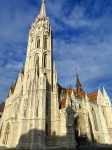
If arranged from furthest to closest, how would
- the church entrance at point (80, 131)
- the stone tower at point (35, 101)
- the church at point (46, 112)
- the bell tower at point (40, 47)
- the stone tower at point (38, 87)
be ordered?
the bell tower at point (40, 47) → the church entrance at point (80, 131) → the church at point (46, 112) → the stone tower at point (35, 101) → the stone tower at point (38, 87)

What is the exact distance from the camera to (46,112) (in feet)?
92.8

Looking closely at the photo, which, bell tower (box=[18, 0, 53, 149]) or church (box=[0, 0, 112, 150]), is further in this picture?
church (box=[0, 0, 112, 150])

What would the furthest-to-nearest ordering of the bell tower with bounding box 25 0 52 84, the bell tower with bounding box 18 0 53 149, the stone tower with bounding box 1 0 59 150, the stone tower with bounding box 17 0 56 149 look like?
1. the bell tower with bounding box 25 0 52 84
2. the bell tower with bounding box 18 0 53 149
3. the stone tower with bounding box 1 0 59 150
4. the stone tower with bounding box 17 0 56 149

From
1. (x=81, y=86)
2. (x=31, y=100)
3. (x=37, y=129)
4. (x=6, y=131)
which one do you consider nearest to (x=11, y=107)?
(x=6, y=131)

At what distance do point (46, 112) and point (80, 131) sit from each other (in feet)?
25.0

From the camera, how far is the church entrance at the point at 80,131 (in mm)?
28547

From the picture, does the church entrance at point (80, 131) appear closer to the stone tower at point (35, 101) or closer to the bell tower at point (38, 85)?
the stone tower at point (35, 101)

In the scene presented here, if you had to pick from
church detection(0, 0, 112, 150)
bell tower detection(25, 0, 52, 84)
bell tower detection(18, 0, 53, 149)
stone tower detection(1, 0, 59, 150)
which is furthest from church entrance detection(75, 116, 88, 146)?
bell tower detection(25, 0, 52, 84)

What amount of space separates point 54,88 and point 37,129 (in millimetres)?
9234

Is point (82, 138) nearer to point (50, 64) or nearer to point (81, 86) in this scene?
point (50, 64)

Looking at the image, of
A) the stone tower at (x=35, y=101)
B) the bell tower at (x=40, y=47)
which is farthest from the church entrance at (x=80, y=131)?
the bell tower at (x=40, y=47)

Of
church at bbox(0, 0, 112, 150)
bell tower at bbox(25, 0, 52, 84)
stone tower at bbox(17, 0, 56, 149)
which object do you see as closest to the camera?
stone tower at bbox(17, 0, 56, 149)

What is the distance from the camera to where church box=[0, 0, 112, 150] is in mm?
25547

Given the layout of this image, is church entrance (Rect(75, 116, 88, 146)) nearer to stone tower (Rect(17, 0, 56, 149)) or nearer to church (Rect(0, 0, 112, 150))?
church (Rect(0, 0, 112, 150))
